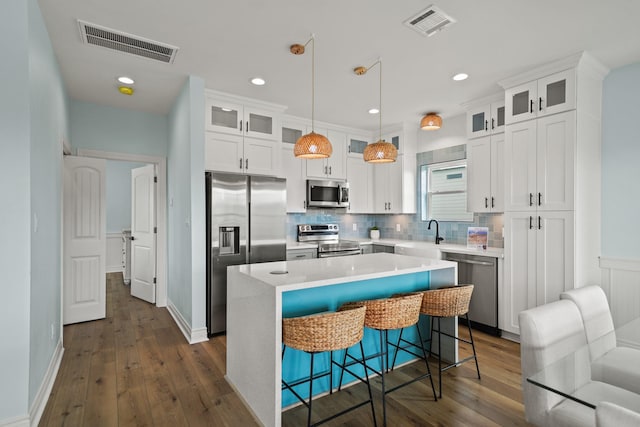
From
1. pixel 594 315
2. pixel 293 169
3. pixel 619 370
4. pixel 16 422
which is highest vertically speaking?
pixel 293 169

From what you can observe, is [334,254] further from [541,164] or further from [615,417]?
[615,417]

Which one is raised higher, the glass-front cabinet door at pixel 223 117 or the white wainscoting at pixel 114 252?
the glass-front cabinet door at pixel 223 117

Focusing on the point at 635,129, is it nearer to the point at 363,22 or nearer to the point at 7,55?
the point at 363,22

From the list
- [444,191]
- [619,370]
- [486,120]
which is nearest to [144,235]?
[444,191]

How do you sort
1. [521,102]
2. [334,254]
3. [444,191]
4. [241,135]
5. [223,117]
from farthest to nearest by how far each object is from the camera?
1. [444,191]
2. [334,254]
3. [241,135]
4. [223,117]
5. [521,102]

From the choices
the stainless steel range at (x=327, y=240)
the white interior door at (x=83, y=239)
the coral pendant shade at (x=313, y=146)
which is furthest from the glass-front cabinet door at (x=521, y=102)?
the white interior door at (x=83, y=239)

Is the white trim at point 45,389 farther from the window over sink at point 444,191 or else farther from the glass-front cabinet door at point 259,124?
the window over sink at point 444,191

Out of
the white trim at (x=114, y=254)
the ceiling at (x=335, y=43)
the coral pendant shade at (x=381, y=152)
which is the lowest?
the white trim at (x=114, y=254)

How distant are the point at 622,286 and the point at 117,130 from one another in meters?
5.98

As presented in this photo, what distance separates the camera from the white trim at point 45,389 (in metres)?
2.09

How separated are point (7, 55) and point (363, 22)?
2239mm

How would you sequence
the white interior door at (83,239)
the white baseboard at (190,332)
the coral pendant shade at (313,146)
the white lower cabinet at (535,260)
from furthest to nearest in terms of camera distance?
the white interior door at (83,239) → the white baseboard at (190,332) → the white lower cabinet at (535,260) → the coral pendant shade at (313,146)

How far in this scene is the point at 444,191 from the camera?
16.2ft

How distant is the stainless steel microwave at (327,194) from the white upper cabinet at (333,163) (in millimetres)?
109
